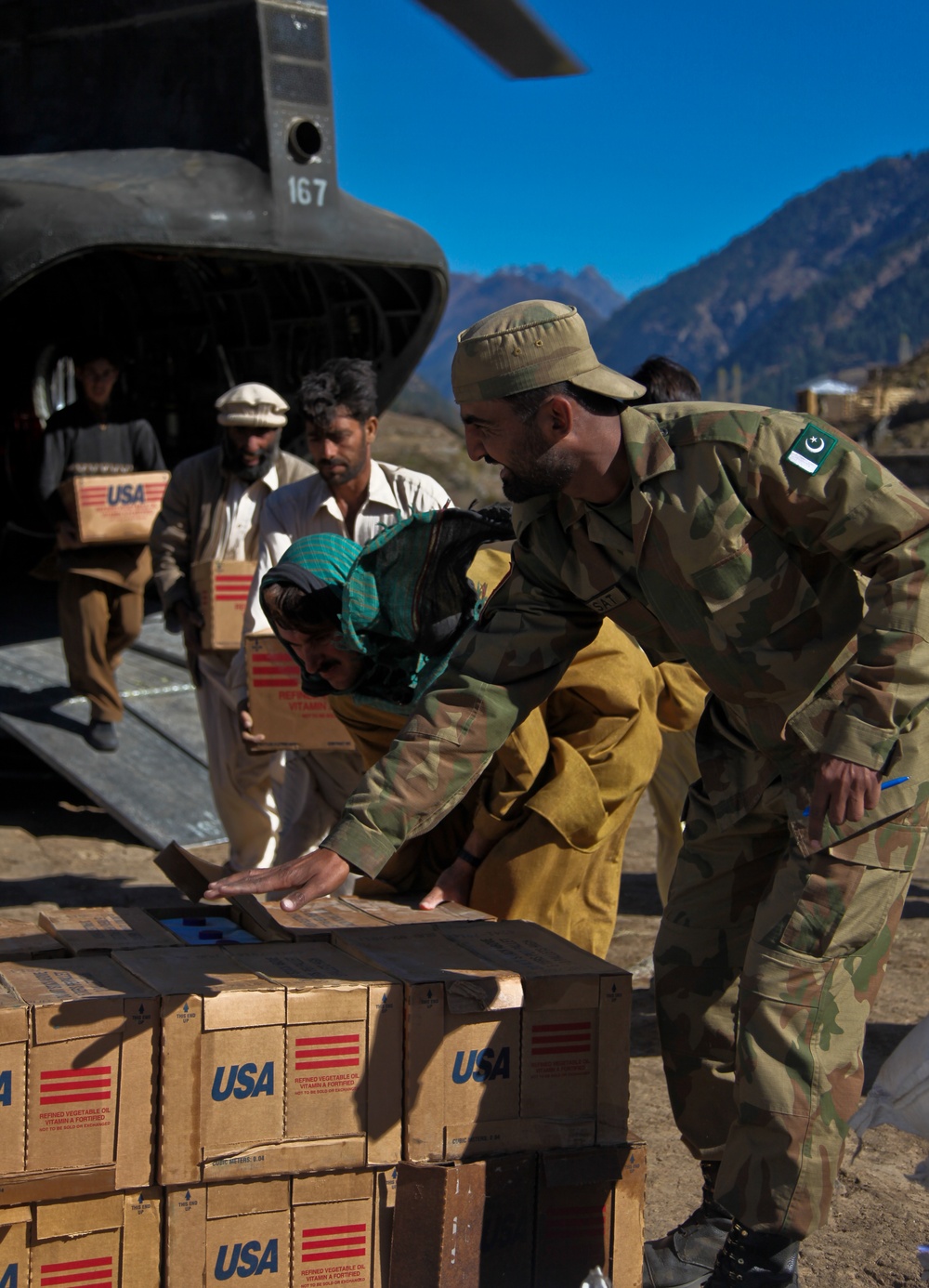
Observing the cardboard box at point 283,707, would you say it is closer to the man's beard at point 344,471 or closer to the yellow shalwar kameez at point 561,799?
the man's beard at point 344,471

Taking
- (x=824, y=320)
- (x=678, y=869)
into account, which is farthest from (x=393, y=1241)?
(x=824, y=320)

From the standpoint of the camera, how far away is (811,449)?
2.30 m

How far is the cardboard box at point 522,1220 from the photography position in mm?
2287

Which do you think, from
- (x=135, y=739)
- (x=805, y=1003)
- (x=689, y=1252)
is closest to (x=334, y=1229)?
(x=689, y=1252)

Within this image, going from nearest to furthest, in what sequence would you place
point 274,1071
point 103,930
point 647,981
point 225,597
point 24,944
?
point 274,1071
point 24,944
point 103,930
point 647,981
point 225,597

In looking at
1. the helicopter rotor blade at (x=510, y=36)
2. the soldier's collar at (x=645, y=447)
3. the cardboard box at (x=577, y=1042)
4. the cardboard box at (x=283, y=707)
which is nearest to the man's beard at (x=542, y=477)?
the soldier's collar at (x=645, y=447)

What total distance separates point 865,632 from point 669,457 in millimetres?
455

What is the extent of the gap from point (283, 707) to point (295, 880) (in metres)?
2.14

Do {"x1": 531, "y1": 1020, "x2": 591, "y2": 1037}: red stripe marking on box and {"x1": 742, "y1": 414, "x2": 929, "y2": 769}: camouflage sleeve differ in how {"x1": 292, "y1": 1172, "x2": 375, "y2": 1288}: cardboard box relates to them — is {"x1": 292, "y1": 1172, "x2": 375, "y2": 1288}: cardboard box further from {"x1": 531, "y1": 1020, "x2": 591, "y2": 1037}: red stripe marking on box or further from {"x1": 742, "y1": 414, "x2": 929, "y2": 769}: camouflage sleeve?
{"x1": 742, "y1": 414, "x2": 929, "y2": 769}: camouflage sleeve

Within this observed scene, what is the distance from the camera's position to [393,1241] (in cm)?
229

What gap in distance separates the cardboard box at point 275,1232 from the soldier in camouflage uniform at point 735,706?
1.56 ft

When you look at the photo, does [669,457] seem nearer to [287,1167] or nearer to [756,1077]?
[756,1077]

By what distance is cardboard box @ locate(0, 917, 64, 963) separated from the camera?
246 cm

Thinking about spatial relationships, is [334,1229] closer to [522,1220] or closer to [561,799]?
[522,1220]
